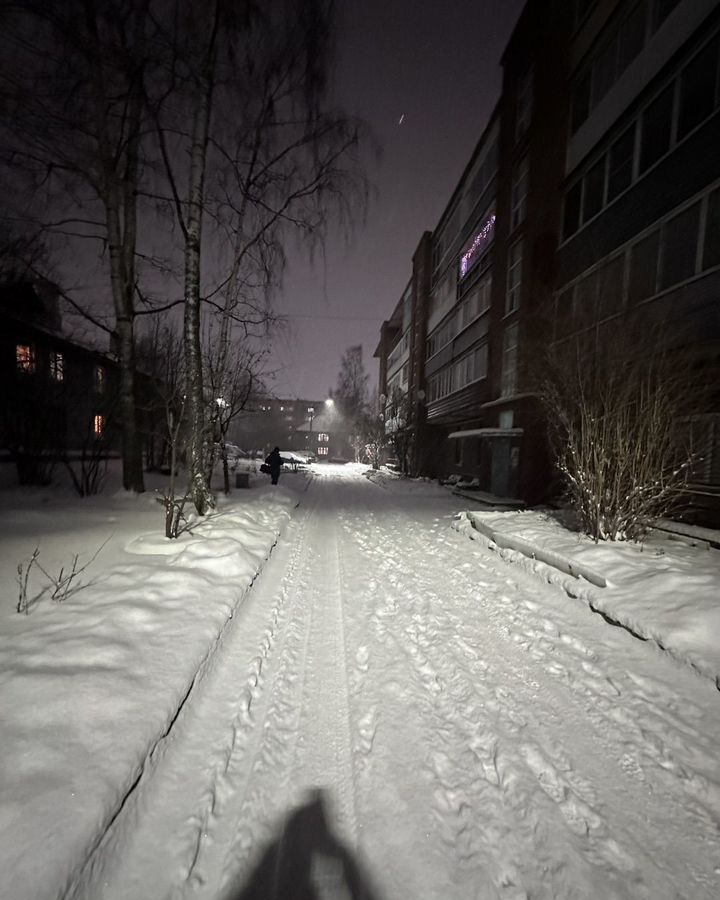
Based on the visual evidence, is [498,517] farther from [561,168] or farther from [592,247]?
[561,168]

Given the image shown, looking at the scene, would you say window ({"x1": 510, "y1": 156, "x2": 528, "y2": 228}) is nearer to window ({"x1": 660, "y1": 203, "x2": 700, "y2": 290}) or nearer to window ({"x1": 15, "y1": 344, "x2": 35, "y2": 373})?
window ({"x1": 660, "y1": 203, "x2": 700, "y2": 290})

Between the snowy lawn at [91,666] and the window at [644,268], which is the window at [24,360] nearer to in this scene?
the snowy lawn at [91,666]

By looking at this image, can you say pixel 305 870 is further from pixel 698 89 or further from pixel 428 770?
pixel 698 89

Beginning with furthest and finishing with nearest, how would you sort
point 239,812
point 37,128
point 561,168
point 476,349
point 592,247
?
point 476,349
point 561,168
point 592,247
point 37,128
point 239,812

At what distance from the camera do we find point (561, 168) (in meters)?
12.2

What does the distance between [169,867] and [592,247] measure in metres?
13.8

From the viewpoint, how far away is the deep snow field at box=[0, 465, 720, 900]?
1.63m

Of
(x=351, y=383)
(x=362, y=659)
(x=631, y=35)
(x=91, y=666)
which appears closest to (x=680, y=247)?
(x=631, y=35)

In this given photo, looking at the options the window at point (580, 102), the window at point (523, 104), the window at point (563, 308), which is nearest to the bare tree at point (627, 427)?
the window at point (563, 308)

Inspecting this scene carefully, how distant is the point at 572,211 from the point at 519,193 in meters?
3.80

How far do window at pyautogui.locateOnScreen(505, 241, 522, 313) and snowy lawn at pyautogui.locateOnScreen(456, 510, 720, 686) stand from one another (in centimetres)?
1041

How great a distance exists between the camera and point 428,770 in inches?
84.3

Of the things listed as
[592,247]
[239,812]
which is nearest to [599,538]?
[239,812]

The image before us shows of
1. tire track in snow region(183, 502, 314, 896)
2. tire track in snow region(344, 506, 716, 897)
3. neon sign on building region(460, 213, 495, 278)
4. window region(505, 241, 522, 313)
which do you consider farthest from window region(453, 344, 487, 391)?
tire track in snow region(183, 502, 314, 896)
